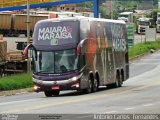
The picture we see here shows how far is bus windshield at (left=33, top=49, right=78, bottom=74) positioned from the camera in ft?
103

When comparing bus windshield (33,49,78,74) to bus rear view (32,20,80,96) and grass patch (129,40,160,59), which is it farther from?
grass patch (129,40,160,59)

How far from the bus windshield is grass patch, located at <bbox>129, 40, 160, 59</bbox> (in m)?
47.6

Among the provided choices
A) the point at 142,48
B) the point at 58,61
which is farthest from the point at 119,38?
the point at 142,48

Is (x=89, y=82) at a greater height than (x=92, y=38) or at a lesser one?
lesser

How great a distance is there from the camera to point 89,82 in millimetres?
33031

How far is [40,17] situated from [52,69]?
5921 cm

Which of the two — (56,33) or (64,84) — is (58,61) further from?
(56,33)

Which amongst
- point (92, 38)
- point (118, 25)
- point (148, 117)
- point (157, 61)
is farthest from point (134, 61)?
point (148, 117)

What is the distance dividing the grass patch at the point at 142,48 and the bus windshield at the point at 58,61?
47578mm

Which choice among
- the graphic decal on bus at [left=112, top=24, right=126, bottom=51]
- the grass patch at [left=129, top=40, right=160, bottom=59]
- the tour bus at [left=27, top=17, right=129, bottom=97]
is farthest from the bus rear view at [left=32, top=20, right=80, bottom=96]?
the grass patch at [left=129, top=40, right=160, bottom=59]

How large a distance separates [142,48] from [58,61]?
58.7m

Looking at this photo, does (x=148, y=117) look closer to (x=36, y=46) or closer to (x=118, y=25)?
(x=36, y=46)

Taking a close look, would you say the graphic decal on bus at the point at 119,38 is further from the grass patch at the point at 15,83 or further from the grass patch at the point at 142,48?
the grass patch at the point at 142,48

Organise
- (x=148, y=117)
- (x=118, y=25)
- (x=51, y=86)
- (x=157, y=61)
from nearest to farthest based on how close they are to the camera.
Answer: (x=148, y=117) < (x=51, y=86) < (x=118, y=25) < (x=157, y=61)
